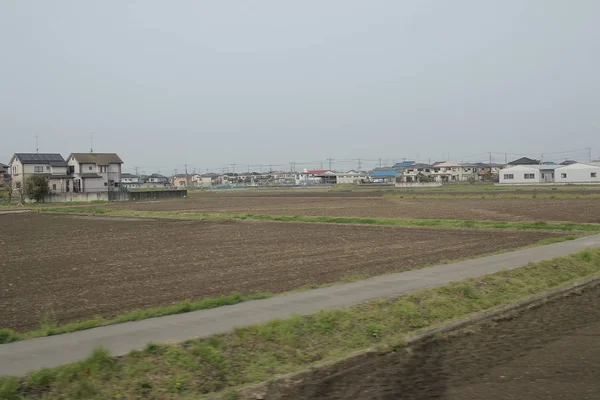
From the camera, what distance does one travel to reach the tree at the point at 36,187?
77.9 m

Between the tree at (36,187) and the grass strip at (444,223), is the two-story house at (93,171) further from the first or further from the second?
the grass strip at (444,223)

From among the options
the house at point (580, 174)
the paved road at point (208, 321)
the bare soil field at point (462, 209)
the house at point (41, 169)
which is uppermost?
the house at point (41, 169)

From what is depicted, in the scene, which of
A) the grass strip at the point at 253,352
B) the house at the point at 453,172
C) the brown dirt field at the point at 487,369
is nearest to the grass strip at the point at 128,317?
the grass strip at the point at 253,352

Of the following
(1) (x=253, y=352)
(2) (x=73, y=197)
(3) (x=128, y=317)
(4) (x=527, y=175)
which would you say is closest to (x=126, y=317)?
(3) (x=128, y=317)

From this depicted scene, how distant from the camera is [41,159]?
91.2 meters

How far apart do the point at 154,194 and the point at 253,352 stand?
84894 mm

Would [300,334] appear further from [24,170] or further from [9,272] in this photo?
[24,170]

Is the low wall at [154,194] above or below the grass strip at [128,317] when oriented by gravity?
above

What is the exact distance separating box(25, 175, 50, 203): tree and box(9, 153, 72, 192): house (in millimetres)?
6421

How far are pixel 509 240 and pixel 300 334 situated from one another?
16424 millimetres

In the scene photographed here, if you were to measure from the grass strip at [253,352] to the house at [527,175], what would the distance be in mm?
119111

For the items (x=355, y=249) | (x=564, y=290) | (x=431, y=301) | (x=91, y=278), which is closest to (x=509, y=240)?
(x=355, y=249)

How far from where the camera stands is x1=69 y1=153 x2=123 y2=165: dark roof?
89.2 metres

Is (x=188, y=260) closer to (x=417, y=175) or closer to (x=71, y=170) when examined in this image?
(x=71, y=170)
